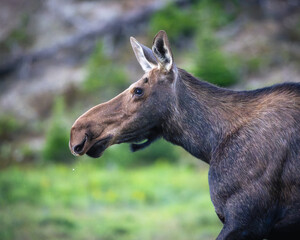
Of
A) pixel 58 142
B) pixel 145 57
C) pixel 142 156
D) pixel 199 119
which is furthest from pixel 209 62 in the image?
pixel 199 119

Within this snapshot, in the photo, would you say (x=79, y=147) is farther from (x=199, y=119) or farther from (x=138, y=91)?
(x=199, y=119)

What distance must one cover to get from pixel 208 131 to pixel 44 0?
36942 millimetres

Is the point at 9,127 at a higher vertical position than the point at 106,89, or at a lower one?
higher

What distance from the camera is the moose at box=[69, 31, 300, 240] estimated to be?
4477mm

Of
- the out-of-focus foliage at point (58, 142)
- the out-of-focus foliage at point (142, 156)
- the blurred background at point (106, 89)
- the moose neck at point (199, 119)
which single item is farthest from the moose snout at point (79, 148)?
the out-of-focus foliage at point (58, 142)

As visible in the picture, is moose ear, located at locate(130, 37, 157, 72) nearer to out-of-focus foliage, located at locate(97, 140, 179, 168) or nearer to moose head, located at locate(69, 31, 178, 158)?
moose head, located at locate(69, 31, 178, 158)

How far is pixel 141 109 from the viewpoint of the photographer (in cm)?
501

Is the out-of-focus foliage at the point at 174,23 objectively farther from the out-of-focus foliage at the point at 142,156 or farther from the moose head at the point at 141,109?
the moose head at the point at 141,109

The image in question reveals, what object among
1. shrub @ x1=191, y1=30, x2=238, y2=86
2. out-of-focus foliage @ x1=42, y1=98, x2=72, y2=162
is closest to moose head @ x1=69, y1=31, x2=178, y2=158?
out-of-focus foliage @ x1=42, y1=98, x2=72, y2=162

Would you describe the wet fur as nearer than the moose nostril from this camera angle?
Yes

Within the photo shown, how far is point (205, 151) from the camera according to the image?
498 cm

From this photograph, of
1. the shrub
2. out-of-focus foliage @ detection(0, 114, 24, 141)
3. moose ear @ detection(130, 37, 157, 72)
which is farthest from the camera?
out-of-focus foliage @ detection(0, 114, 24, 141)

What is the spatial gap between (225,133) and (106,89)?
23.7 meters

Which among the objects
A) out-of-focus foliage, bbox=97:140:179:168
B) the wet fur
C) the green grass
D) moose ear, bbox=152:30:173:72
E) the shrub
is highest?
the shrub
